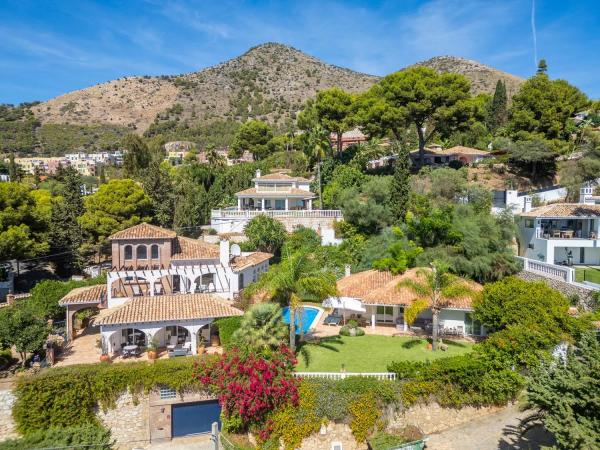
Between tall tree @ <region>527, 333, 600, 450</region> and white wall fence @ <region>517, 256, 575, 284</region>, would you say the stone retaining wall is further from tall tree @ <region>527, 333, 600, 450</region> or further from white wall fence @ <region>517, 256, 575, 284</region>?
white wall fence @ <region>517, 256, 575, 284</region>

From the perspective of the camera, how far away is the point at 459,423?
18.6 metres

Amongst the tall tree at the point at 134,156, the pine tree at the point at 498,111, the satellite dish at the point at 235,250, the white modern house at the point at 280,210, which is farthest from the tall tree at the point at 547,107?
the tall tree at the point at 134,156

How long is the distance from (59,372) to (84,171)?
92777 millimetres

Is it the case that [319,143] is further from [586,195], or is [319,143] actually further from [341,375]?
[341,375]

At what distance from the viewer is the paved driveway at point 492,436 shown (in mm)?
16844

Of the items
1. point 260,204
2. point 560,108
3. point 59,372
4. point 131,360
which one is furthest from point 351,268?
point 560,108

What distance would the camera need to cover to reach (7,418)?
18.1 meters

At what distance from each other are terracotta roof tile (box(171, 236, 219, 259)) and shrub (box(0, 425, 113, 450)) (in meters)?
12.5

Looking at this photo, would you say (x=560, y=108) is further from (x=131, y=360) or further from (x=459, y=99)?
(x=131, y=360)

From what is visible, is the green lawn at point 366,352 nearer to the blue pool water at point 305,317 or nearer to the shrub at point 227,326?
the blue pool water at point 305,317

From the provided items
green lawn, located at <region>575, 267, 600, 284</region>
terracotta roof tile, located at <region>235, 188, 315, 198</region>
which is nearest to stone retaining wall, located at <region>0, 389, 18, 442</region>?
terracotta roof tile, located at <region>235, 188, 315, 198</region>

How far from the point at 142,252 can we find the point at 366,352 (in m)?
16.9

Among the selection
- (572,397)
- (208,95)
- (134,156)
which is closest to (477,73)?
(208,95)

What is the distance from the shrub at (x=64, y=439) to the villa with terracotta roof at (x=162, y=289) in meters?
4.06
